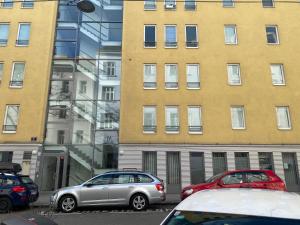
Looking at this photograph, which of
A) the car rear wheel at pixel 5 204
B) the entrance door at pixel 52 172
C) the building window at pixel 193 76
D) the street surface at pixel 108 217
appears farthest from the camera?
the building window at pixel 193 76

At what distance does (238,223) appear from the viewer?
2463 mm

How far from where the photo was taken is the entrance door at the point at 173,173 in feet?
69.9

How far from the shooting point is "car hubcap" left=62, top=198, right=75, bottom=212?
1244 centimetres

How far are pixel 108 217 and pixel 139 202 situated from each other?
5.61 feet

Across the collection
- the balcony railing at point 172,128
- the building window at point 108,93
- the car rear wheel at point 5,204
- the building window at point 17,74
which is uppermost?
the building window at point 17,74

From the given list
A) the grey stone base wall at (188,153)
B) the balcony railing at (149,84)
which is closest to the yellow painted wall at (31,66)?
the grey stone base wall at (188,153)

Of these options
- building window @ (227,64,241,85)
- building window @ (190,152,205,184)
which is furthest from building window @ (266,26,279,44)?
building window @ (190,152,205,184)

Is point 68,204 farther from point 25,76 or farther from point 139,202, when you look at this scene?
point 25,76

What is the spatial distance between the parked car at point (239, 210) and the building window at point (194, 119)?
63.6ft

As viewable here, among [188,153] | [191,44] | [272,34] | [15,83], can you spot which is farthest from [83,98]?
[272,34]

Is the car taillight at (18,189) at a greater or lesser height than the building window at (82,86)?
lesser

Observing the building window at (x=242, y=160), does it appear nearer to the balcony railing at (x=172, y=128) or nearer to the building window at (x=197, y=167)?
the building window at (x=197, y=167)

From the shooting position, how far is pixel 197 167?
71.7 feet

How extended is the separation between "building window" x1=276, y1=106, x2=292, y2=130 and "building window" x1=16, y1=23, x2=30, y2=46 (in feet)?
67.3
